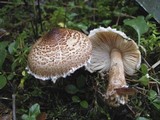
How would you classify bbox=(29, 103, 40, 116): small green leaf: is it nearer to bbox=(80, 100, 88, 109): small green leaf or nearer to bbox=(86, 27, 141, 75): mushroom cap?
bbox=(80, 100, 88, 109): small green leaf

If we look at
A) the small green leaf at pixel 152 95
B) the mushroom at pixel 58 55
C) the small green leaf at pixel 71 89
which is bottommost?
the small green leaf at pixel 71 89

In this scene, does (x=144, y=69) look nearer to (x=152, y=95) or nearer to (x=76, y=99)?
(x=152, y=95)

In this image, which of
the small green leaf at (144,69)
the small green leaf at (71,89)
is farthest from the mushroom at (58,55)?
the small green leaf at (144,69)

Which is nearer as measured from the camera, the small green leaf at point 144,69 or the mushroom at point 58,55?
the mushroom at point 58,55

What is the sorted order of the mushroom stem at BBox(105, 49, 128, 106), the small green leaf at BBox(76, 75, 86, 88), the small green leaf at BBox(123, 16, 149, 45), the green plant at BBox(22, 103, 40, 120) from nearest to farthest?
the green plant at BBox(22, 103, 40, 120) → the mushroom stem at BBox(105, 49, 128, 106) → the small green leaf at BBox(76, 75, 86, 88) → the small green leaf at BBox(123, 16, 149, 45)

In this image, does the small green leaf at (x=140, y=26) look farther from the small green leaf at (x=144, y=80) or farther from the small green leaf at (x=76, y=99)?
the small green leaf at (x=76, y=99)

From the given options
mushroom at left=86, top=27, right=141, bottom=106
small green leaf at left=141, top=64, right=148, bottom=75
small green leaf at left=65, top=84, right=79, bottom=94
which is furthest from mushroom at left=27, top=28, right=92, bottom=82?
small green leaf at left=141, top=64, right=148, bottom=75

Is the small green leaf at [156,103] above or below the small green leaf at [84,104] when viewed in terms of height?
above

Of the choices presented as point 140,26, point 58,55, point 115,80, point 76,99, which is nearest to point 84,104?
point 76,99
